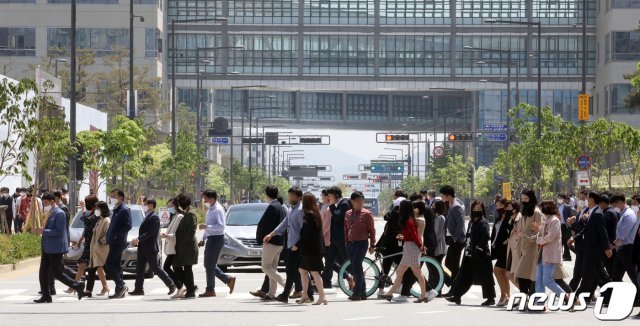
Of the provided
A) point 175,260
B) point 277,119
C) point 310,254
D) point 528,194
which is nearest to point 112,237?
point 175,260

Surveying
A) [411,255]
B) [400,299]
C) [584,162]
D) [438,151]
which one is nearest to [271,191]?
[411,255]

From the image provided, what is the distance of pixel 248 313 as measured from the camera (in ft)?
68.9

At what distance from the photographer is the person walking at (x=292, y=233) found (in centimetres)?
2283

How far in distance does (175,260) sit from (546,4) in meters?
103

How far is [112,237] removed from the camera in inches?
959

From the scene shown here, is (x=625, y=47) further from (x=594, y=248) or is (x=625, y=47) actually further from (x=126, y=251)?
(x=594, y=248)

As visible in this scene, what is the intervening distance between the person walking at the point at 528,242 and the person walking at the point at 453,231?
2.36 metres

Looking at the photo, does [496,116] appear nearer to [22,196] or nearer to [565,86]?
[565,86]

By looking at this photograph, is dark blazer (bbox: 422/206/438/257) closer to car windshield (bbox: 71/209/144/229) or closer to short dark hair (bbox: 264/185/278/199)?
short dark hair (bbox: 264/185/278/199)

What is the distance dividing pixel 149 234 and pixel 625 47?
301 feet

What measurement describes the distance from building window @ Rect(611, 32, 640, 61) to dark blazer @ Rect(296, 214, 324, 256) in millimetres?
92684

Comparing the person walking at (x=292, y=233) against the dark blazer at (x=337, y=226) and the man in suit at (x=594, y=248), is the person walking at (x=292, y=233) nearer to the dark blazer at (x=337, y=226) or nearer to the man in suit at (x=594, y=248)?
the dark blazer at (x=337, y=226)

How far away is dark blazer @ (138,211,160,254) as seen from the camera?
970 inches

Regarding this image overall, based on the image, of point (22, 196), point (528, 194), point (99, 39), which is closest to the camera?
point (528, 194)
